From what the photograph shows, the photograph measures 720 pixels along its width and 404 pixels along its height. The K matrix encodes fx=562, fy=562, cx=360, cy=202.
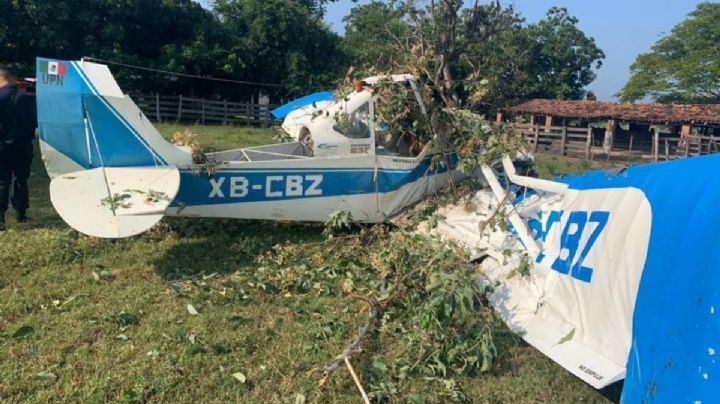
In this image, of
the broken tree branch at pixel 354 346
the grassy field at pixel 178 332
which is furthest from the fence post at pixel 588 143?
the broken tree branch at pixel 354 346

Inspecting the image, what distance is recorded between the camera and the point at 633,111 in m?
33.2

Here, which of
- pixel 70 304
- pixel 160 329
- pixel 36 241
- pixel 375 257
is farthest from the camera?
pixel 36 241

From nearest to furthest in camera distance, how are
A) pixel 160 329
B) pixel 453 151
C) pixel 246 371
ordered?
pixel 246 371 < pixel 160 329 < pixel 453 151

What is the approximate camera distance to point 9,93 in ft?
22.3

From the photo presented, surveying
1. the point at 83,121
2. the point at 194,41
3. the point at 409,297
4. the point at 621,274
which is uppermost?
the point at 194,41

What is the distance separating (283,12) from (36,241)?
25.2 m

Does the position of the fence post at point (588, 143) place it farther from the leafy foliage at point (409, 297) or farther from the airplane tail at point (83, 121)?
the airplane tail at point (83, 121)

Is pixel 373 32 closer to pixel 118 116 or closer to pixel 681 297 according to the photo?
pixel 118 116

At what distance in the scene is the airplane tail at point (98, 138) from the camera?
5516 mm

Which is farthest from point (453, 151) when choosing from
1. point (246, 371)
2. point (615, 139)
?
point (615, 139)

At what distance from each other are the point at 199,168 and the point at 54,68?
1.72 metres

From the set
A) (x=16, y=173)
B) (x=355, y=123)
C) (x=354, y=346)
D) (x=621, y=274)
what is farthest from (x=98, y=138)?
(x=621, y=274)

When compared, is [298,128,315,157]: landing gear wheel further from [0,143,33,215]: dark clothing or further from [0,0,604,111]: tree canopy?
[0,0,604,111]: tree canopy

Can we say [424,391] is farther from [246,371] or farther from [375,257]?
[375,257]
